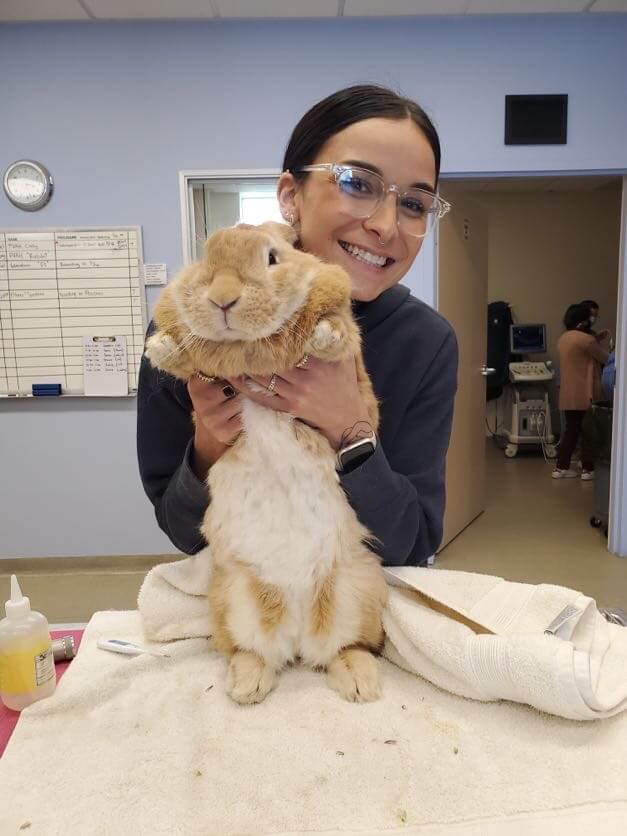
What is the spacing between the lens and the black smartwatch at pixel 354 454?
0.99m

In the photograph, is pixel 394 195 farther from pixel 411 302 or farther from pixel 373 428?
pixel 373 428

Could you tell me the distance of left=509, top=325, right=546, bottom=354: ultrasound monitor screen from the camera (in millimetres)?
6902

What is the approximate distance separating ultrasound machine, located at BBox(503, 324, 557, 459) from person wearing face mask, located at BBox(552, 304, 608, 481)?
0.84 m

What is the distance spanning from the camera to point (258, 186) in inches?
136

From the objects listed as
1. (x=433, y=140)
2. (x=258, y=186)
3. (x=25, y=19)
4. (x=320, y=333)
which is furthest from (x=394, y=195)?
(x=25, y=19)

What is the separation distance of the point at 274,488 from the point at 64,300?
2.92m

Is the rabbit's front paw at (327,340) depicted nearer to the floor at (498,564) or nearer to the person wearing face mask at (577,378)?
the floor at (498,564)

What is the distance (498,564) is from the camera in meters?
3.65

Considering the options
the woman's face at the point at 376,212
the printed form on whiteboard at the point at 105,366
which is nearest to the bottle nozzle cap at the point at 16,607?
the woman's face at the point at 376,212

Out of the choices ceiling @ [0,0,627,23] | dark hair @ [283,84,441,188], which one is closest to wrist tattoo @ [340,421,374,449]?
dark hair @ [283,84,441,188]

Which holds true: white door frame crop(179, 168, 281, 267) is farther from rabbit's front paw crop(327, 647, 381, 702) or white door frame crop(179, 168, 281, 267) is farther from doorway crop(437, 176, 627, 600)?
doorway crop(437, 176, 627, 600)

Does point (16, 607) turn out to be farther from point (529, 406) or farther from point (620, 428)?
point (529, 406)

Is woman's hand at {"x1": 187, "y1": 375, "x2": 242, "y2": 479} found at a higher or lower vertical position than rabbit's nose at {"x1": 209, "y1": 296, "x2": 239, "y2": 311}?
lower

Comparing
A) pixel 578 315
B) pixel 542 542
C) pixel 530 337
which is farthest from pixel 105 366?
pixel 530 337
